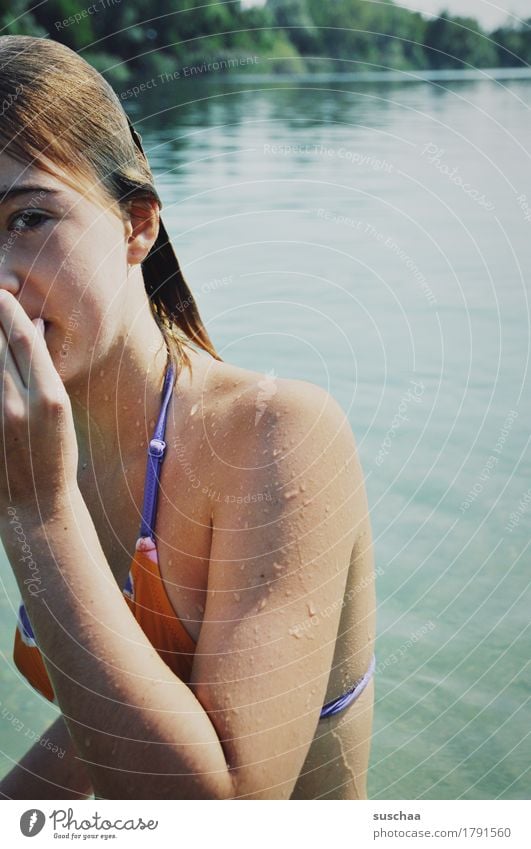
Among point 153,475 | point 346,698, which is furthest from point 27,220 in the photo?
point 346,698

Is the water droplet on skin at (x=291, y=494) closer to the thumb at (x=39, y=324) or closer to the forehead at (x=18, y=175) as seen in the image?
the thumb at (x=39, y=324)

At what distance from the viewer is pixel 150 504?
133 cm

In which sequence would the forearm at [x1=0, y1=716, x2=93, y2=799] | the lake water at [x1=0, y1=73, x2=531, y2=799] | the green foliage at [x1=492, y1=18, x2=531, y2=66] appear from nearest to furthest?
the forearm at [x1=0, y1=716, x2=93, y2=799], the green foliage at [x1=492, y1=18, x2=531, y2=66], the lake water at [x1=0, y1=73, x2=531, y2=799]

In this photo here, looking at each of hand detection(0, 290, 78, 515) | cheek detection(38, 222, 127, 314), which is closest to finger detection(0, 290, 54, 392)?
hand detection(0, 290, 78, 515)

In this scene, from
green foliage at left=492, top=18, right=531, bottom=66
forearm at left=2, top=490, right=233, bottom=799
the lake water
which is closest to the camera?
forearm at left=2, top=490, right=233, bottom=799

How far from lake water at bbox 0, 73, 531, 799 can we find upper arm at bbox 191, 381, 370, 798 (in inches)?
13.8

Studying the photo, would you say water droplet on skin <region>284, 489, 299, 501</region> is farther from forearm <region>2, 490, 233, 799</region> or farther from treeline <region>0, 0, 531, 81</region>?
treeline <region>0, 0, 531, 81</region>

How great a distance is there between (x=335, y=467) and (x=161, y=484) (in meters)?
0.24

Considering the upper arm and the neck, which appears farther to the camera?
the neck

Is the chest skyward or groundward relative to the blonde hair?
groundward

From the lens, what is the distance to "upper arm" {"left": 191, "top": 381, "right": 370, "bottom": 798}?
1.09 m

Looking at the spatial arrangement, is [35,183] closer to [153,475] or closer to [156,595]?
[153,475]

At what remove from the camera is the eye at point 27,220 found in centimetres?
120

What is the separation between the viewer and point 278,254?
654 cm
